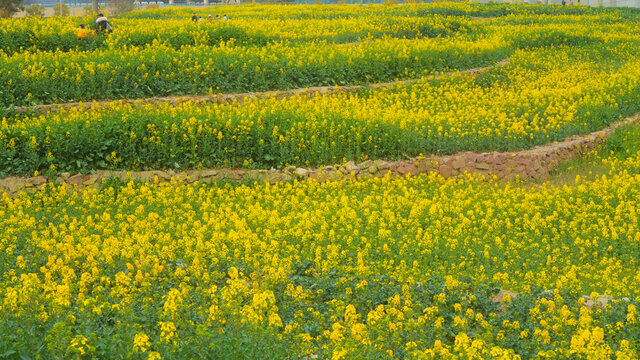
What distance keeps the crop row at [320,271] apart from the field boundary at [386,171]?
28.2 inches

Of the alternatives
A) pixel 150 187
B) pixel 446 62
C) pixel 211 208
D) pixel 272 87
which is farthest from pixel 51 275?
pixel 446 62

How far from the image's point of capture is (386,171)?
53.1 ft

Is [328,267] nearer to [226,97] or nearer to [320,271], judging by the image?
[320,271]

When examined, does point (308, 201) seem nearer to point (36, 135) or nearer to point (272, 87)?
point (36, 135)

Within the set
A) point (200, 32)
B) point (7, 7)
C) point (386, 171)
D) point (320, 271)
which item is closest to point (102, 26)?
point (200, 32)

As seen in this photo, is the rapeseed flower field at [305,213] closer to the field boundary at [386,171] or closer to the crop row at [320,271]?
the crop row at [320,271]

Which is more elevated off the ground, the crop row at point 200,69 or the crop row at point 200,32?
the crop row at point 200,32

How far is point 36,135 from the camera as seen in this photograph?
14.8 m

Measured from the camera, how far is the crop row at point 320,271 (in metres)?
6.58

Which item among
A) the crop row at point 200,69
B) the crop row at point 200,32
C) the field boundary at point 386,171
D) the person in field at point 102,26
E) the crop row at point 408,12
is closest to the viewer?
the field boundary at point 386,171

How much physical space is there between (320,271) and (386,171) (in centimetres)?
695

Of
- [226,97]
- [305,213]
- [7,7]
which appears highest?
[7,7]

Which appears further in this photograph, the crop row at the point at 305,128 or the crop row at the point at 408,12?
the crop row at the point at 408,12

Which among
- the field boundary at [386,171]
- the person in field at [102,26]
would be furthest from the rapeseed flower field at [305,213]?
the person in field at [102,26]
